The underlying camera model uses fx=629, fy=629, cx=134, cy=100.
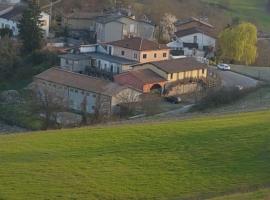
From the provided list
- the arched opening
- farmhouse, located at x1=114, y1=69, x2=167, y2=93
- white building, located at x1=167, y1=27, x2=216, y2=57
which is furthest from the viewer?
white building, located at x1=167, y1=27, x2=216, y2=57

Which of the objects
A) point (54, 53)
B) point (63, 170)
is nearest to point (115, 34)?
point (54, 53)

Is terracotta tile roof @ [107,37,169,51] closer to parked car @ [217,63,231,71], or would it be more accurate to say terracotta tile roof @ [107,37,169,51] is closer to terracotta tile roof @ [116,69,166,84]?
terracotta tile roof @ [116,69,166,84]

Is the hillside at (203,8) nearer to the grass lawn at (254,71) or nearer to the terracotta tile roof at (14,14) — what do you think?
the terracotta tile roof at (14,14)

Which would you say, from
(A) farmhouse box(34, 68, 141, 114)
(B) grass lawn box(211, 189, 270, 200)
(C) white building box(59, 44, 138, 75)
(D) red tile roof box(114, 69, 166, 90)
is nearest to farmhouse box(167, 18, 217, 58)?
(C) white building box(59, 44, 138, 75)

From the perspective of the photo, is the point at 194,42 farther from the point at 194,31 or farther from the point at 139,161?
the point at 139,161

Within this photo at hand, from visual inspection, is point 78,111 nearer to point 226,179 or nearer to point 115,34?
point 115,34

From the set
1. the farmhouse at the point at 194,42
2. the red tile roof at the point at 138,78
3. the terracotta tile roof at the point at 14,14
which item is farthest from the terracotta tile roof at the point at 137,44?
the terracotta tile roof at the point at 14,14
